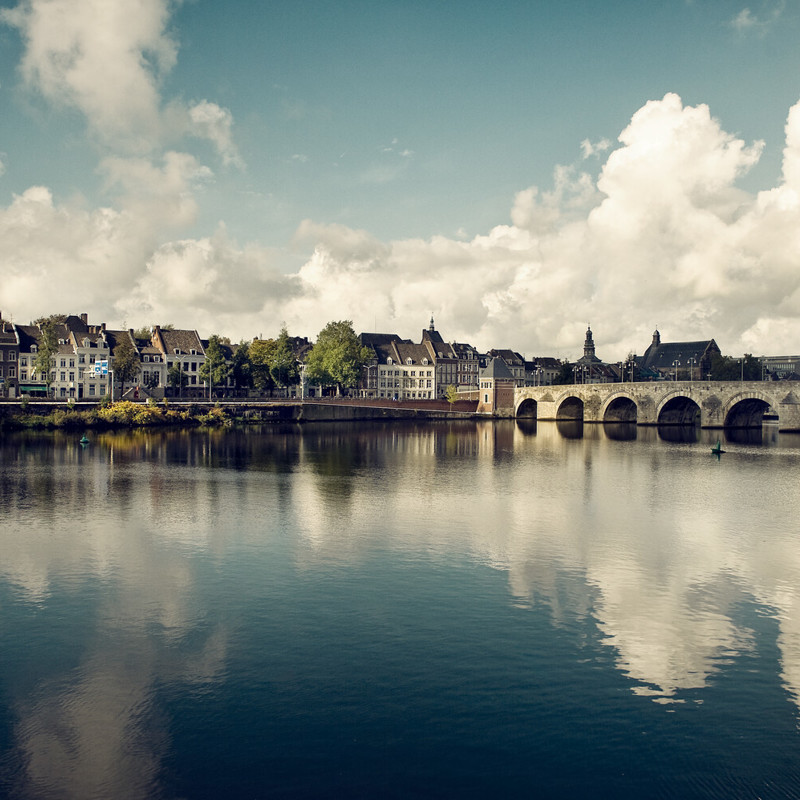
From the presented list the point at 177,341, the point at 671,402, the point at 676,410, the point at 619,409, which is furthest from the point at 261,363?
the point at 676,410

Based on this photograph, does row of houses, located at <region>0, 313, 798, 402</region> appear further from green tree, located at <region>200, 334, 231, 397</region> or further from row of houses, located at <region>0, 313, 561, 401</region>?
green tree, located at <region>200, 334, 231, 397</region>

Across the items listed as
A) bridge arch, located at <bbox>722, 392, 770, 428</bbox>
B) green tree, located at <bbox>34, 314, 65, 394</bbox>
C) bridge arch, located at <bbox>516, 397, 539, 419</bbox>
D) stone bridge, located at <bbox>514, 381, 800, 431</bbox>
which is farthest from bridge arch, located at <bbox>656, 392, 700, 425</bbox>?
green tree, located at <bbox>34, 314, 65, 394</bbox>

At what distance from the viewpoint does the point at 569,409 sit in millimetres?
133875

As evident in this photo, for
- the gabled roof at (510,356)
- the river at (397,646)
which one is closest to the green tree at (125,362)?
the river at (397,646)

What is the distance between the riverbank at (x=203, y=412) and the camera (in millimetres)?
94938

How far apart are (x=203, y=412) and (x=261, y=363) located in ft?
86.7

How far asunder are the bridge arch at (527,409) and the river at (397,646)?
99.7 metres

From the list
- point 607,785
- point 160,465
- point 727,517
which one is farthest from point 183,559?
point 160,465

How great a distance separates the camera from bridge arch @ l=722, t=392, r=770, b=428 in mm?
99431

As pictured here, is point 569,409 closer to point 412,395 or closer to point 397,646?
point 412,395

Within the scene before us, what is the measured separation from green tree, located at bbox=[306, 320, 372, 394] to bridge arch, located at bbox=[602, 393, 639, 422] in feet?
161

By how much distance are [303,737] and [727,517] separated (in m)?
30.9

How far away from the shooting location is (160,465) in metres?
59.6

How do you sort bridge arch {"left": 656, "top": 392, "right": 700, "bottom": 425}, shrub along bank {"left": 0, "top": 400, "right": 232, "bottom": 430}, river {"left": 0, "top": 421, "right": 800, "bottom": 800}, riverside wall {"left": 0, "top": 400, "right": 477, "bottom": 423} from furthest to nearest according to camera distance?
bridge arch {"left": 656, "top": 392, "right": 700, "bottom": 425}
riverside wall {"left": 0, "top": 400, "right": 477, "bottom": 423}
shrub along bank {"left": 0, "top": 400, "right": 232, "bottom": 430}
river {"left": 0, "top": 421, "right": 800, "bottom": 800}
